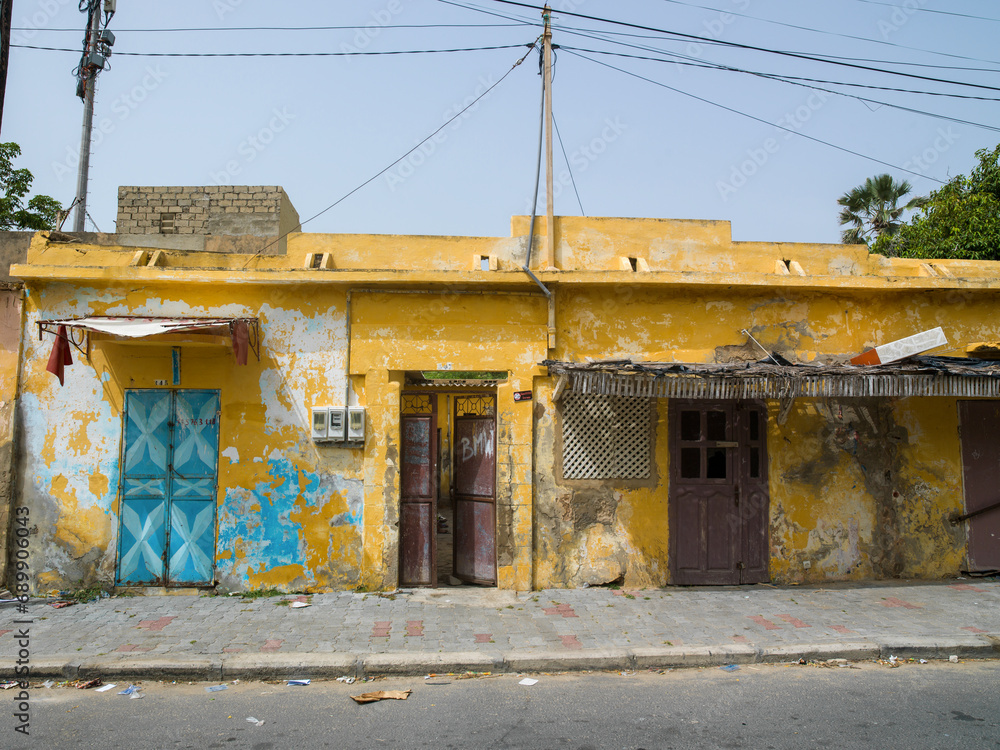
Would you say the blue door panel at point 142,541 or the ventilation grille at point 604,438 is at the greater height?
the ventilation grille at point 604,438

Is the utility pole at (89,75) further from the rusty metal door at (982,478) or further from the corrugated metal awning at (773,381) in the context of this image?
the rusty metal door at (982,478)

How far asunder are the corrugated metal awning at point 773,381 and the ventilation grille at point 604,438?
85 centimetres

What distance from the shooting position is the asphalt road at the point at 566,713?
4133mm

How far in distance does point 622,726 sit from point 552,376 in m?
4.21

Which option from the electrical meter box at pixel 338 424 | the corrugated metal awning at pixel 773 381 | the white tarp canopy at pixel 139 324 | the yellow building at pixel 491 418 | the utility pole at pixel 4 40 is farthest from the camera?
the electrical meter box at pixel 338 424

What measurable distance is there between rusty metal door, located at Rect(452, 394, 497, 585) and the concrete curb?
247 cm

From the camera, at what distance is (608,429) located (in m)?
7.94

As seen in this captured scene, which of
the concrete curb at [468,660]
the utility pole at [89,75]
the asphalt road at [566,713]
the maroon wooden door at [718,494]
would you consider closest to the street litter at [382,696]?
the asphalt road at [566,713]

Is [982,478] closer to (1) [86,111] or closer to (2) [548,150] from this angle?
(2) [548,150]

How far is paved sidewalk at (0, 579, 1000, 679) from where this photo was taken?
5.43m

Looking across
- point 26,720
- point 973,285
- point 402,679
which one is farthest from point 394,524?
point 973,285

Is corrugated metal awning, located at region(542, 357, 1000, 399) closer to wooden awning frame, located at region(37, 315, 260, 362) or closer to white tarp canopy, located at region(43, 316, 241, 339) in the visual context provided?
wooden awning frame, located at region(37, 315, 260, 362)

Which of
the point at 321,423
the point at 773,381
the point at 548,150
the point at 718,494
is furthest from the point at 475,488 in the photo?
the point at 548,150

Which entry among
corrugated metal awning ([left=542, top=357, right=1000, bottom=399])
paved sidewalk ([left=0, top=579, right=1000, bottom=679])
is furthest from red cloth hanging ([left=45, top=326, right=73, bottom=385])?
corrugated metal awning ([left=542, top=357, right=1000, bottom=399])
